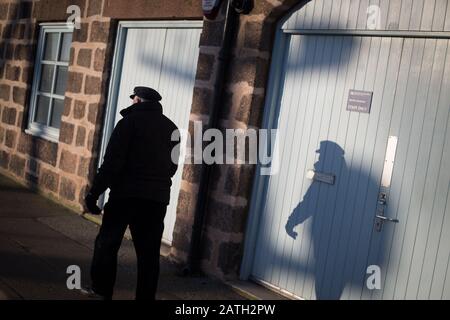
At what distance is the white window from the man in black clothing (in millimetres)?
4819

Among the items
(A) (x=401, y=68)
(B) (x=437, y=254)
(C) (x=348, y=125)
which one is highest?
(A) (x=401, y=68)

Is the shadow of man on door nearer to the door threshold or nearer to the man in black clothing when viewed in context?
the door threshold

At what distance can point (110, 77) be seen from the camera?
309 inches

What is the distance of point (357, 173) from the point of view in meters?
4.92

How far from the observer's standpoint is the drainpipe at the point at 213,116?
19.1ft

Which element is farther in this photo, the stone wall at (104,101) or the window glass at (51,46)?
the window glass at (51,46)

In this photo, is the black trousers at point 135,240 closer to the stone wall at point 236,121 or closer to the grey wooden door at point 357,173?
the stone wall at point 236,121

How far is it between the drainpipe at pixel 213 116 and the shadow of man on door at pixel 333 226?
1030 millimetres

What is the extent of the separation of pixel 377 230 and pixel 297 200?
2.96ft

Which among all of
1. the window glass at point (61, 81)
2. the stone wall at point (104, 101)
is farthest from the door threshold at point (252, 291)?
the window glass at point (61, 81)

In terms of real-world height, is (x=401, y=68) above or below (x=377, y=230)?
above

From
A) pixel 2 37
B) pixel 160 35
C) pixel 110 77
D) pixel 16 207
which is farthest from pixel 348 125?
pixel 2 37

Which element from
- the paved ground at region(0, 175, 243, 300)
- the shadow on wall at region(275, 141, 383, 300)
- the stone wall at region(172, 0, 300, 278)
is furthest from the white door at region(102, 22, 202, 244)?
the shadow on wall at region(275, 141, 383, 300)
